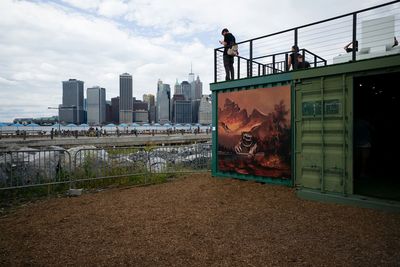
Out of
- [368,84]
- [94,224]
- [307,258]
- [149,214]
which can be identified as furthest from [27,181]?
[368,84]

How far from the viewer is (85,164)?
9.37m

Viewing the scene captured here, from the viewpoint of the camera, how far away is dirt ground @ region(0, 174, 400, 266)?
4.10 meters

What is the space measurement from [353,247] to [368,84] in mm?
7102

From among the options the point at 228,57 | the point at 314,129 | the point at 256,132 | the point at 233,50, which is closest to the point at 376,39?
the point at 314,129

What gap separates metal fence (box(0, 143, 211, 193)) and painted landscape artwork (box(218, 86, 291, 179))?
2758 millimetres

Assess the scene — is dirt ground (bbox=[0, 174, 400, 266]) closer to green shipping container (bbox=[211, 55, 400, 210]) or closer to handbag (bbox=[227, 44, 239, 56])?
green shipping container (bbox=[211, 55, 400, 210])

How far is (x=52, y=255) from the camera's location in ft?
14.0

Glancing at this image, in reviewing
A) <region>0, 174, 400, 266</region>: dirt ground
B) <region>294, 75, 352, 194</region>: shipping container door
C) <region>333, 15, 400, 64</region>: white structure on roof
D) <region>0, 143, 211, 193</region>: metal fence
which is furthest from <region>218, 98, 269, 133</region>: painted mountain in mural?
<region>0, 143, 211, 193</region>: metal fence

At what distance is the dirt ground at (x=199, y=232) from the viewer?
410 centimetres

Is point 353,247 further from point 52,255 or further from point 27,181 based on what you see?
point 27,181

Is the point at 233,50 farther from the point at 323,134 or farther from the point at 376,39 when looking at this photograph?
the point at 323,134

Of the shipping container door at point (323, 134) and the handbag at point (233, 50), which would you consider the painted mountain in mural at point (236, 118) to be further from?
the handbag at point (233, 50)

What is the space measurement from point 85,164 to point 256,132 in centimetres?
590

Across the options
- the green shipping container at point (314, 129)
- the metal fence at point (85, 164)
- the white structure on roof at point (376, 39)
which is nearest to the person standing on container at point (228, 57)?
the green shipping container at point (314, 129)
